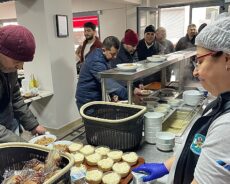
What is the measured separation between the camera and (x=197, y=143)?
0.69m

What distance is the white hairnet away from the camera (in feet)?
1.95

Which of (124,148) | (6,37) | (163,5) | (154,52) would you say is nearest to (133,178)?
(124,148)

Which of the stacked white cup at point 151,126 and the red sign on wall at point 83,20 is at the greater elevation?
the red sign on wall at point 83,20

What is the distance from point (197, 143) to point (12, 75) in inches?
43.3

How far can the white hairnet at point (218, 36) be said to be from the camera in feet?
1.95

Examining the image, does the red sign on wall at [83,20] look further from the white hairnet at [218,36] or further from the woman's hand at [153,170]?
the white hairnet at [218,36]

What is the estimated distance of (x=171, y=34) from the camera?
6.59m

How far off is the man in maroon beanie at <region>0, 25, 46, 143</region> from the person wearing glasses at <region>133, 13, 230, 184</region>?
751 millimetres

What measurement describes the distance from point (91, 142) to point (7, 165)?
0.45m

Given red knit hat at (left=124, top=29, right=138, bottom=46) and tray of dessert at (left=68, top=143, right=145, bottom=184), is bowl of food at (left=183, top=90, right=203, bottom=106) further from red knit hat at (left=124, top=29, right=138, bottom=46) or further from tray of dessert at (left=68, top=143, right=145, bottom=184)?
red knit hat at (left=124, top=29, right=138, bottom=46)

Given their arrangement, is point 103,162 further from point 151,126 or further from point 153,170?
point 151,126

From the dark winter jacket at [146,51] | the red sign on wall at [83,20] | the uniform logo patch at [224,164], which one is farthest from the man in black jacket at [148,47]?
the red sign on wall at [83,20]

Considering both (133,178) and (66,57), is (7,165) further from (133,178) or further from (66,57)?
(66,57)

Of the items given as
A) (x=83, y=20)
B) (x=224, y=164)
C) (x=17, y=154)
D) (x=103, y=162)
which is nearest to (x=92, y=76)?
(x=103, y=162)
